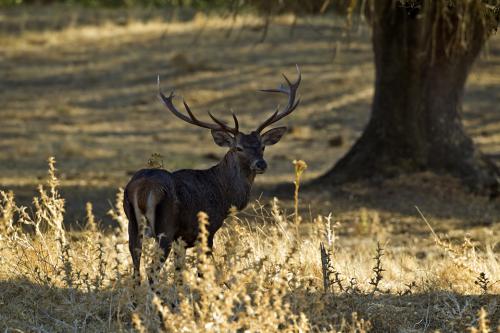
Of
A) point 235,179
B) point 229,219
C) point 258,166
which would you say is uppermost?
point 258,166

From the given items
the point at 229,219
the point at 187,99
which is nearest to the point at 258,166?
the point at 229,219

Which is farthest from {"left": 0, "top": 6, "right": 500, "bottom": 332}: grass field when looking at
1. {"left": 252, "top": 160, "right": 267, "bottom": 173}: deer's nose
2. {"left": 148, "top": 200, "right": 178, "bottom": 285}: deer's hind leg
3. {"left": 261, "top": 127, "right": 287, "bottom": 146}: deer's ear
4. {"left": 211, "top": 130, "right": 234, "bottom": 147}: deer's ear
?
{"left": 261, "top": 127, "right": 287, "bottom": 146}: deer's ear

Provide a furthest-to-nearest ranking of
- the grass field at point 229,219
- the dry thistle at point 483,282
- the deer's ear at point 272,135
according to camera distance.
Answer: the deer's ear at point 272,135 < the dry thistle at point 483,282 < the grass field at point 229,219

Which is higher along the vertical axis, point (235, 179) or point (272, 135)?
point (272, 135)

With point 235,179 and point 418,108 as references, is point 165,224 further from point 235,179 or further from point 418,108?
point 418,108

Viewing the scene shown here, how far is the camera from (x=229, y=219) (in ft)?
41.7

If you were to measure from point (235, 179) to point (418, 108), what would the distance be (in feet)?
22.3

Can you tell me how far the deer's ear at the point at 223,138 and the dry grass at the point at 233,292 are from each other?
918 millimetres

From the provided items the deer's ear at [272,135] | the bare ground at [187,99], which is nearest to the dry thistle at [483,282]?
the deer's ear at [272,135]

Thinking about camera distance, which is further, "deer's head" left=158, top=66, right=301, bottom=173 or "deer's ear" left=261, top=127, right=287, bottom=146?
"deer's ear" left=261, top=127, right=287, bottom=146

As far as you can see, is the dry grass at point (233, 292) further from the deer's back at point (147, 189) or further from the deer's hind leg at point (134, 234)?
the deer's back at point (147, 189)

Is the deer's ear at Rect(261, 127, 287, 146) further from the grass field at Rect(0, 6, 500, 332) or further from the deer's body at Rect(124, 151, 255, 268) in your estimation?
the grass field at Rect(0, 6, 500, 332)

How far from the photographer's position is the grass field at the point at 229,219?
7.33 m

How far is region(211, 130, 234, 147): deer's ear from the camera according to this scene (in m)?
9.43
